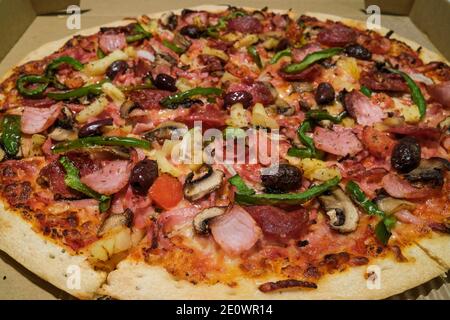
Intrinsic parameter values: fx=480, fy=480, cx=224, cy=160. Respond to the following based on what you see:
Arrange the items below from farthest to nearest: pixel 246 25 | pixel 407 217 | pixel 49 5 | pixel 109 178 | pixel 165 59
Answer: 1. pixel 49 5
2. pixel 246 25
3. pixel 165 59
4. pixel 109 178
5. pixel 407 217

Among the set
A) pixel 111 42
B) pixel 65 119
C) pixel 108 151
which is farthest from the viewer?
pixel 111 42

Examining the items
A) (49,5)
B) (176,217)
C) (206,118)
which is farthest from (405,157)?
(49,5)

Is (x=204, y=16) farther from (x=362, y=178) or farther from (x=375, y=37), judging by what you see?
(x=362, y=178)

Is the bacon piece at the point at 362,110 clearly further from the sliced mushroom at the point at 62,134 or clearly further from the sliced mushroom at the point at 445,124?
the sliced mushroom at the point at 62,134

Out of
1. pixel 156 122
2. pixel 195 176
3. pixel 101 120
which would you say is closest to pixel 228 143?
pixel 195 176

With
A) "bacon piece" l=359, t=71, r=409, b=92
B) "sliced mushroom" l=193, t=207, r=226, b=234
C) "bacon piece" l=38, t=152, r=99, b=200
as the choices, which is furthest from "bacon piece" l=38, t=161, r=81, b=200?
"bacon piece" l=359, t=71, r=409, b=92

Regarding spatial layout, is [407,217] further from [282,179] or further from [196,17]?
[196,17]
